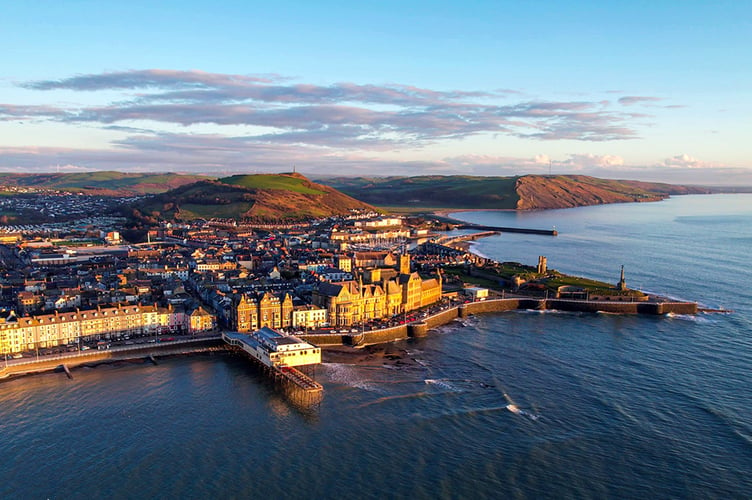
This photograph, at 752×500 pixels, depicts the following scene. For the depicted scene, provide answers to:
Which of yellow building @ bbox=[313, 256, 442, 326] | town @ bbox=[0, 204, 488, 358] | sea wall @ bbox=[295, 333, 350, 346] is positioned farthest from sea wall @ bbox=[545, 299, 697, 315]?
sea wall @ bbox=[295, 333, 350, 346]

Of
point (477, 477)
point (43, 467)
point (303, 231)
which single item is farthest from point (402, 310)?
point (303, 231)

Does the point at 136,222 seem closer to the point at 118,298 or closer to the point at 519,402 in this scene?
the point at 118,298

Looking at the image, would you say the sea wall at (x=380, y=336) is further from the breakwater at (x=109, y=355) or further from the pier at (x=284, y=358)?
the breakwater at (x=109, y=355)

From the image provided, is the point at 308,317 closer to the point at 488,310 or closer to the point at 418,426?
the point at 418,426

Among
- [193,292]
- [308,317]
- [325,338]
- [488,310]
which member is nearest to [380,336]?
[325,338]

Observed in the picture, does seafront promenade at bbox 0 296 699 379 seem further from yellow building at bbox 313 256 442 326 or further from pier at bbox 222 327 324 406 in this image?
pier at bbox 222 327 324 406
